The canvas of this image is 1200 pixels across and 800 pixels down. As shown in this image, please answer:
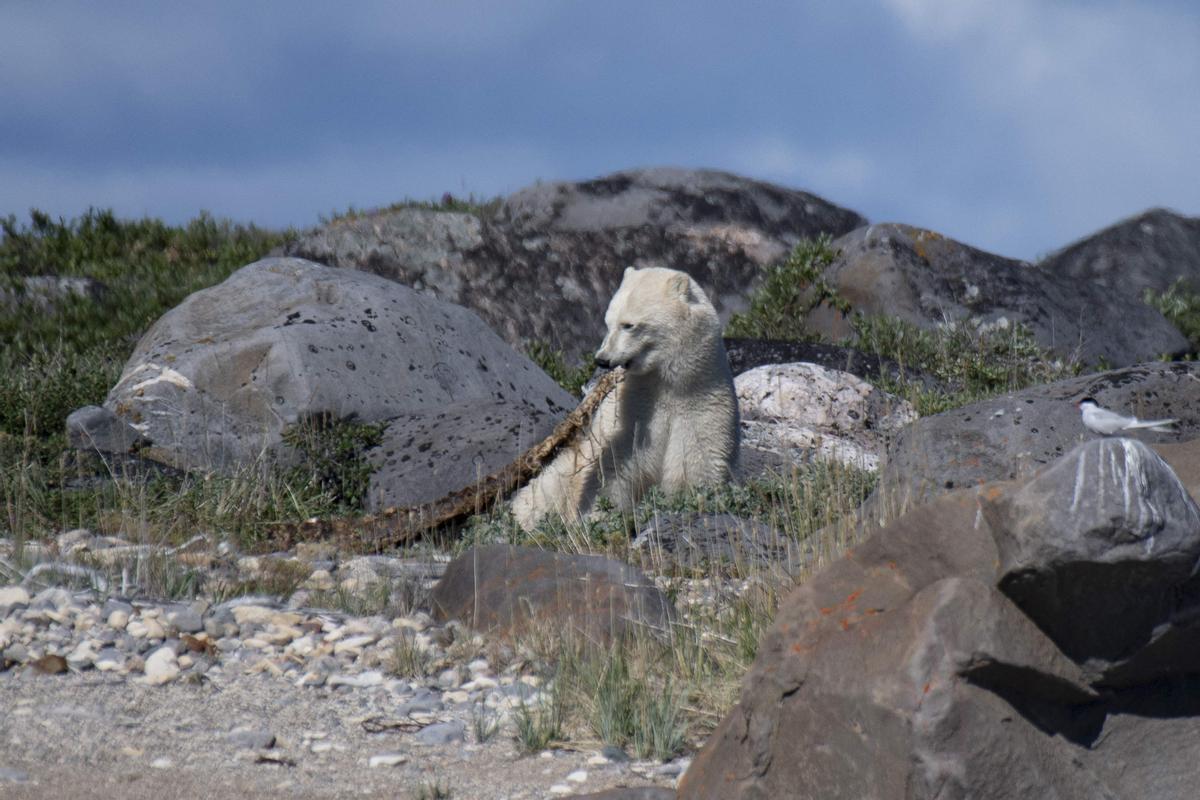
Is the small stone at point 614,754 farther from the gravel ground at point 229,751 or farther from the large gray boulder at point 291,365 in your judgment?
the large gray boulder at point 291,365

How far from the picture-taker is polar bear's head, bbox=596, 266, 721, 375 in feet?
25.8

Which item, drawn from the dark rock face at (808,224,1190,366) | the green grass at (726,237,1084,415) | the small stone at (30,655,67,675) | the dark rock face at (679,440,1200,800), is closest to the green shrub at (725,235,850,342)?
the green grass at (726,237,1084,415)

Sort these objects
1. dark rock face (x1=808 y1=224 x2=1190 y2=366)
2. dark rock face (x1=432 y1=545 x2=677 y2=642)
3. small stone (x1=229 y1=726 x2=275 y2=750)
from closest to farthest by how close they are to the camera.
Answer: small stone (x1=229 y1=726 x2=275 y2=750) < dark rock face (x1=432 y1=545 x2=677 y2=642) < dark rock face (x1=808 y1=224 x2=1190 y2=366)

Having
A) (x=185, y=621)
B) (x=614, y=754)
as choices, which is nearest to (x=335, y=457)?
(x=185, y=621)

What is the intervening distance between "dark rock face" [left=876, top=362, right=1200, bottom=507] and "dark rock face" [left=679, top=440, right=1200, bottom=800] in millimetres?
3048

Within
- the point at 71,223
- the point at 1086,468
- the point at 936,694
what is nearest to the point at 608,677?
the point at 936,694

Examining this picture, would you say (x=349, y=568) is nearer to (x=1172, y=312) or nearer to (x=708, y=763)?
(x=708, y=763)

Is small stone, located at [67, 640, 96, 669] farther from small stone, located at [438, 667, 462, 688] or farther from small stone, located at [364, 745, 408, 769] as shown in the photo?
small stone, located at [364, 745, 408, 769]

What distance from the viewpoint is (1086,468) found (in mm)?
3104

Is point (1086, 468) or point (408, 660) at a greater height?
point (1086, 468)

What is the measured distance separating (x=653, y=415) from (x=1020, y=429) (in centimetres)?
224

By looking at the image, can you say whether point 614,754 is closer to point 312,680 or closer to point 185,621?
point 312,680

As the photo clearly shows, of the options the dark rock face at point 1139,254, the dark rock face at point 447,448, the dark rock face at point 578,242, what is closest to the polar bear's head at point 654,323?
the dark rock face at point 447,448

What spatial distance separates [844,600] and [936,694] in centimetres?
44
